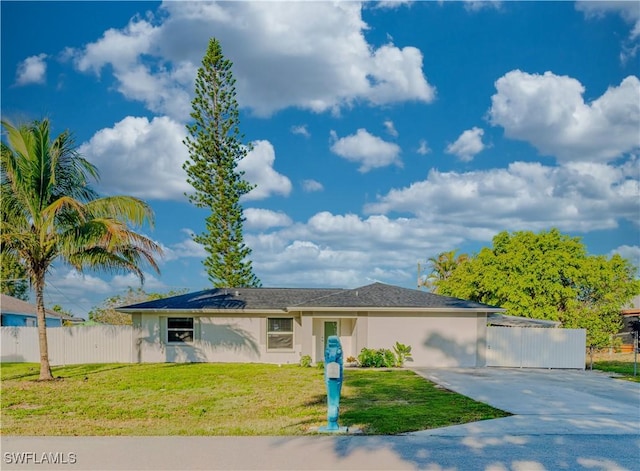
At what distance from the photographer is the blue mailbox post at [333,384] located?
777 cm

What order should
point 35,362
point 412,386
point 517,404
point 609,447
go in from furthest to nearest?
point 35,362, point 412,386, point 517,404, point 609,447

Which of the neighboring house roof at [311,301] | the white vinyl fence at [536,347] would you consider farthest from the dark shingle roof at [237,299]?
the white vinyl fence at [536,347]

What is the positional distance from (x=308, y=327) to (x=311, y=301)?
1005 mm

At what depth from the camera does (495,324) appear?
848 inches

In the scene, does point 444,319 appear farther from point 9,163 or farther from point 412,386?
point 9,163

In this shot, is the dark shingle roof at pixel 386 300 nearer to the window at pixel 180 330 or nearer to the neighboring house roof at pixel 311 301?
the neighboring house roof at pixel 311 301

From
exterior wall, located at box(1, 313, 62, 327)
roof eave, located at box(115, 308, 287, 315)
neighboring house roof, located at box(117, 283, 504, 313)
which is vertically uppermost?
neighboring house roof, located at box(117, 283, 504, 313)

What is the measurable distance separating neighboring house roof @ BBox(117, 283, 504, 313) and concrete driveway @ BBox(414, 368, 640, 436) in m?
2.53

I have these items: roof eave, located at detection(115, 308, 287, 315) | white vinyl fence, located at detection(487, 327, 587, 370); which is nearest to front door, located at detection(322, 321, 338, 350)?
roof eave, located at detection(115, 308, 287, 315)

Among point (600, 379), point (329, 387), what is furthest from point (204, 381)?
point (600, 379)

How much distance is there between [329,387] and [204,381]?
764cm

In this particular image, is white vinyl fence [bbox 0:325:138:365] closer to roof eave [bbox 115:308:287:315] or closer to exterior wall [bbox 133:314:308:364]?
exterior wall [bbox 133:314:308:364]

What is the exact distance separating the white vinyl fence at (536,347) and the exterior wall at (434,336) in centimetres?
79

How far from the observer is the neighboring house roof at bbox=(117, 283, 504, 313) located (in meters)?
19.1
